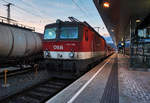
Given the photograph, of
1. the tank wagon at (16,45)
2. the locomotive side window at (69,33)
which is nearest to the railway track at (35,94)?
the locomotive side window at (69,33)

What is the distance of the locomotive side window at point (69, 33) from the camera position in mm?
6697

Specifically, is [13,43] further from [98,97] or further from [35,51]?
[98,97]

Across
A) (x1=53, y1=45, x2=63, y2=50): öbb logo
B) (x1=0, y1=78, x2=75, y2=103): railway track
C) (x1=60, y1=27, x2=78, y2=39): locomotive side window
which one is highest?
(x1=60, y1=27, x2=78, y2=39): locomotive side window

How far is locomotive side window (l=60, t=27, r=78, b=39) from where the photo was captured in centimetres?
670

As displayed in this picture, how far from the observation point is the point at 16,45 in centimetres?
820

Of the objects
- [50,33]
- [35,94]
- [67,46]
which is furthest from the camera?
[50,33]

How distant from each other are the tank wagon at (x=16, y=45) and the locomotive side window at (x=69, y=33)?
366 centimetres

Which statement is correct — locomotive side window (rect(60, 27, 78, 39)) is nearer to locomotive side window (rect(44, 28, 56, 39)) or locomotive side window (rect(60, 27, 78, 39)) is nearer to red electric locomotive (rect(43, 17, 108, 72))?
red electric locomotive (rect(43, 17, 108, 72))

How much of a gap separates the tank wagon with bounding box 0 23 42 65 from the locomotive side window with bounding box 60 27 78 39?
3.66 metres

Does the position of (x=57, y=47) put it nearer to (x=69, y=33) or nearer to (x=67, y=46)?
(x=67, y=46)

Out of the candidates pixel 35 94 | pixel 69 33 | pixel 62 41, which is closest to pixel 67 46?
pixel 62 41

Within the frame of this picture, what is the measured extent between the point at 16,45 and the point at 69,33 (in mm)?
4158

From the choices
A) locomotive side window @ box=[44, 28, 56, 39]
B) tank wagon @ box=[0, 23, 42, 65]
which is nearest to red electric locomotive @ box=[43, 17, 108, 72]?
locomotive side window @ box=[44, 28, 56, 39]

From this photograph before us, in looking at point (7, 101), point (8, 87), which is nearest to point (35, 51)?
point (8, 87)
